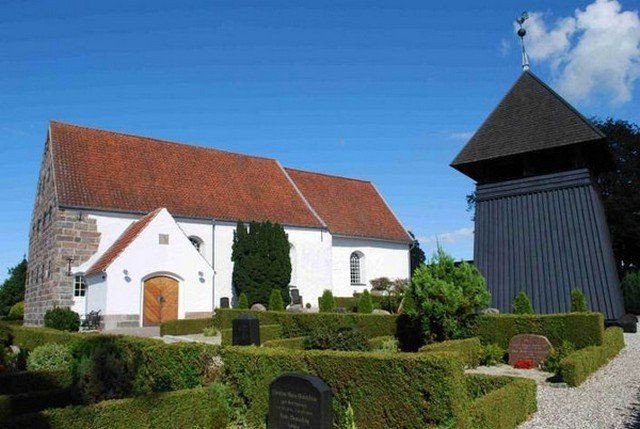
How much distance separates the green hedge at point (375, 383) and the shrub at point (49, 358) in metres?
5.19

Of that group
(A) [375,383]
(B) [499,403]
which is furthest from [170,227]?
(B) [499,403]

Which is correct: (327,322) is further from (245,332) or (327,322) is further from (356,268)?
(356,268)

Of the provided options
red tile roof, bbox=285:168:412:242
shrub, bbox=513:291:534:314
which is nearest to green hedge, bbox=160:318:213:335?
shrub, bbox=513:291:534:314

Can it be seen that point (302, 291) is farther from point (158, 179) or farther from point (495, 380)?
point (495, 380)

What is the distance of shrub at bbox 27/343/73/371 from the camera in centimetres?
1081

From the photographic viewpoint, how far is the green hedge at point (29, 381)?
8758mm

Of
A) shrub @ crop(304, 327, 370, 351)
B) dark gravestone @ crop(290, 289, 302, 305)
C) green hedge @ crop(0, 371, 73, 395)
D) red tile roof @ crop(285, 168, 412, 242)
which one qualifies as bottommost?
green hedge @ crop(0, 371, 73, 395)

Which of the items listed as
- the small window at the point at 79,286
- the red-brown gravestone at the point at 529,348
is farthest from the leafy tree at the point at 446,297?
the small window at the point at 79,286

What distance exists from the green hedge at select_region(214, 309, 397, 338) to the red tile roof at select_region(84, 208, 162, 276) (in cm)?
528

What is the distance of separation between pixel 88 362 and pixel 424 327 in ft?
25.0

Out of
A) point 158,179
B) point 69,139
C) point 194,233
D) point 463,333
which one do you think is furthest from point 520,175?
point 69,139

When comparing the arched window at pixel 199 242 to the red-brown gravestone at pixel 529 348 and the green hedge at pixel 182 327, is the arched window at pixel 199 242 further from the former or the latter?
→ the red-brown gravestone at pixel 529 348

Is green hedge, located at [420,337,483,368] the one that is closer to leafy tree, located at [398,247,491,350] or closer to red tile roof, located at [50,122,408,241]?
leafy tree, located at [398,247,491,350]

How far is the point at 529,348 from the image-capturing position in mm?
12141
